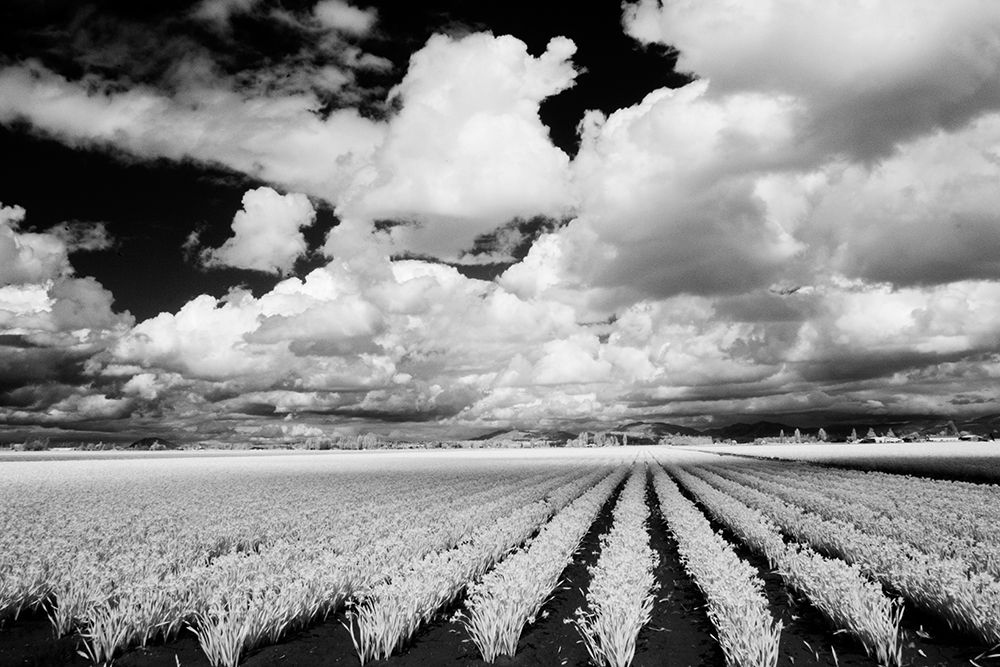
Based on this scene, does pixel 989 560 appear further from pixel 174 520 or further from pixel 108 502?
pixel 108 502

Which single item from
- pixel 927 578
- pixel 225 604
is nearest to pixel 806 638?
pixel 927 578

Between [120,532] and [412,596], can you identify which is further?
[120,532]

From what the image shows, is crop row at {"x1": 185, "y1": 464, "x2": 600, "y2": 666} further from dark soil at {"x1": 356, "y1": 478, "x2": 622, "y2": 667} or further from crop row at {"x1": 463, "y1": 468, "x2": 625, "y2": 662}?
crop row at {"x1": 463, "y1": 468, "x2": 625, "y2": 662}

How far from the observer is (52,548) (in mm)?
15781

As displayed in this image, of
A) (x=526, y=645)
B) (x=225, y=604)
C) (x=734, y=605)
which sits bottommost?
(x=526, y=645)

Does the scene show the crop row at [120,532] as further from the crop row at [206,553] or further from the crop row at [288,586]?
the crop row at [288,586]

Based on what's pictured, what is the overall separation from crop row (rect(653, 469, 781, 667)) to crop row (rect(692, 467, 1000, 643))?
8.69 feet

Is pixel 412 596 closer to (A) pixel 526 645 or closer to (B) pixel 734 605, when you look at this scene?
(A) pixel 526 645

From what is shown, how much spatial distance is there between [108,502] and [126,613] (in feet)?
88.8

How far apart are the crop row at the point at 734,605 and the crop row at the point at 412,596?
4.70m

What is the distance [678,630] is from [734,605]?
180cm

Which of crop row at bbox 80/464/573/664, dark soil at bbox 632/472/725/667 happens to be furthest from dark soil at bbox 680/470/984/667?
crop row at bbox 80/464/573/664

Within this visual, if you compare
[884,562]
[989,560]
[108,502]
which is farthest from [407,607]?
[108,502]

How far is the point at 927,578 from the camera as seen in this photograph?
10367mm
